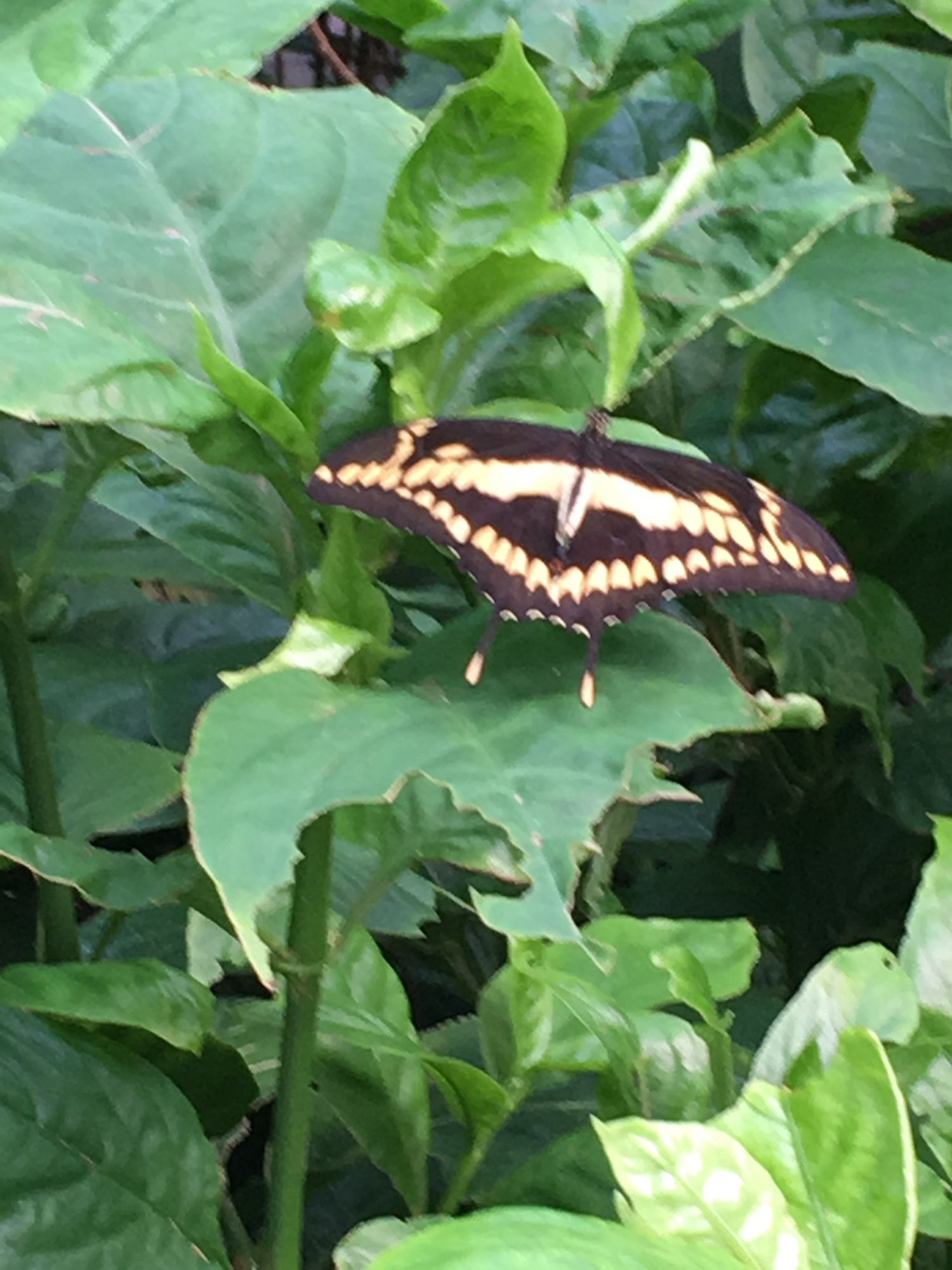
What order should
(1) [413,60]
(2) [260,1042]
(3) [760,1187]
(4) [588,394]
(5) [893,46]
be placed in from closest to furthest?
(3) [760,1187], (4) [588,394], (2) [260,1042], (5) [893,46], (1) [413,60]

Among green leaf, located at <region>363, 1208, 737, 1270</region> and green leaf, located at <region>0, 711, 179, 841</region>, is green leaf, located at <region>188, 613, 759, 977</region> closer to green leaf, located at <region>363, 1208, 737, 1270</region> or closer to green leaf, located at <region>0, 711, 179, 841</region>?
green leaf, located at <region>363, 1208, 737, 1270</region>

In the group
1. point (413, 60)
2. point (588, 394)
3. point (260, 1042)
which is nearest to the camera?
point (588, 394)

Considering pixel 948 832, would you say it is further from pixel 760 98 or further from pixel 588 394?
pixel 760 98

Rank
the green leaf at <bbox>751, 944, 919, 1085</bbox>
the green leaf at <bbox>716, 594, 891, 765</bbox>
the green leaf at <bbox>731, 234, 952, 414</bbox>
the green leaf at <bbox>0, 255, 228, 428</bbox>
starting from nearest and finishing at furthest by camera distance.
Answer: the green leaf at <bbox>0, 255, 228, 428</bbox>, the green leaf at <bbox>751, 944, 919, 1085</bbox>, the green leaf at <bbox>731, 234, 952, 414</bbox>, the green leaf at <bbox>716, 594, 891, 765</bbox>

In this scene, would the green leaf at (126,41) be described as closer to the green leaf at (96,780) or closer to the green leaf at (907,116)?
the green leaf at (96,780)

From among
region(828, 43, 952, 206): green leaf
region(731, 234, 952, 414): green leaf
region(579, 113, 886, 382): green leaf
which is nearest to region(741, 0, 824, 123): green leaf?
region(828, 43, 952, 206): green leaf

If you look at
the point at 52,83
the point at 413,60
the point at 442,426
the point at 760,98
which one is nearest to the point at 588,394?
the point at 442,426

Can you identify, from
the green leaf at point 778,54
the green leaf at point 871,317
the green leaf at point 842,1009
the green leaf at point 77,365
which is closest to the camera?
the green leaf at point 77,365

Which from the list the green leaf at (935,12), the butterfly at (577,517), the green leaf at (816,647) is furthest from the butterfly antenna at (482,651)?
the green leaf at (935,12)
